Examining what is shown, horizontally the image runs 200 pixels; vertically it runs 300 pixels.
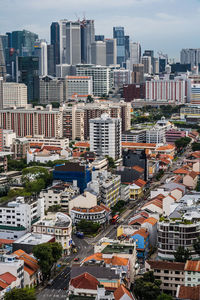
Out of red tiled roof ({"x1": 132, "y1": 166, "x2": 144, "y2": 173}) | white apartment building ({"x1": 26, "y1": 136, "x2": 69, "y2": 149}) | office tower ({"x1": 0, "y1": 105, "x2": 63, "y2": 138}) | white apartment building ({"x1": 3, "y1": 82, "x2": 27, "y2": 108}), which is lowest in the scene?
red tiled roof ({"x1": 132, "y1": 166, "x2": 144, "y2": 173})

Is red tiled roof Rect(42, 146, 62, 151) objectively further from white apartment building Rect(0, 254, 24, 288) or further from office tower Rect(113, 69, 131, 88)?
office tower Rect(113, 69, 131, 88)

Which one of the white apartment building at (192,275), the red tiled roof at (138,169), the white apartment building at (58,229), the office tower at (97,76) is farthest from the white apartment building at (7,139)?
the office tower at (97,76)

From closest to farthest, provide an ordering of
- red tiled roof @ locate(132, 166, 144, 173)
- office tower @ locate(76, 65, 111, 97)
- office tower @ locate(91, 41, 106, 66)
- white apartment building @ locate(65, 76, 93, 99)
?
red tiled roof @ locate(132, 166, 144, 173) < white apartment building @ locate(65, 76, 93, 99) < office tower @ locate(76, 65, 111, 97) < office tower @ locate(91, 41, 106, 66)

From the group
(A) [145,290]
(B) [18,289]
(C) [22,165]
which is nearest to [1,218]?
(B) [18,289]

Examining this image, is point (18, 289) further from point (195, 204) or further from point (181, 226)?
point (195, 204)

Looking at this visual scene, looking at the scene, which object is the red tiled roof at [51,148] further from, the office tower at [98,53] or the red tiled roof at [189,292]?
the office tower at [98,53]

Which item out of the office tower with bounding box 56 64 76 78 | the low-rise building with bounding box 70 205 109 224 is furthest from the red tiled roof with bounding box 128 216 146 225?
the office tower with bounding box 56 64 76 78
